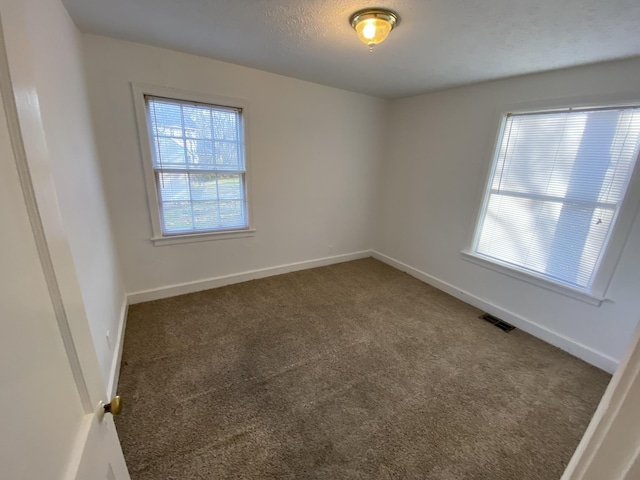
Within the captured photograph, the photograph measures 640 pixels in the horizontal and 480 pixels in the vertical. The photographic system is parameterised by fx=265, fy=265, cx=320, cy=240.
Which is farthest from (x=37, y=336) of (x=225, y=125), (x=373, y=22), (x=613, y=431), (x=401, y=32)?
(x=225, y=125)

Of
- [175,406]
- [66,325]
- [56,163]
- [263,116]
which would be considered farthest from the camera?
[263,116]

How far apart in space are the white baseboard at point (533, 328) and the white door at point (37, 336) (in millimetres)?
3172

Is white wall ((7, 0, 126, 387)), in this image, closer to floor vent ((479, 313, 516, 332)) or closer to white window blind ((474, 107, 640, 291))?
floor vent ((479, 313, 516, 332))

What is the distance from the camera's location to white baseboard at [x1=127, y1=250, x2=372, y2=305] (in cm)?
278

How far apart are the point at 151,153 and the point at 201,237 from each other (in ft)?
3.07

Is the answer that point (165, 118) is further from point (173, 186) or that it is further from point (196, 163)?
point (173, 186)

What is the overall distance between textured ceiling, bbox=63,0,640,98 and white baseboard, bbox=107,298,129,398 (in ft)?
7.37

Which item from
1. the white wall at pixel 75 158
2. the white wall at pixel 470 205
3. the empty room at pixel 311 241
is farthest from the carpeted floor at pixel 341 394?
the white wall at pixel 75 158

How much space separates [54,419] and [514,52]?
2.91 m

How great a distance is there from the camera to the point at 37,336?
0.48 metres

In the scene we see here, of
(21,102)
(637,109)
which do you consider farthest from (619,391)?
(637,109)

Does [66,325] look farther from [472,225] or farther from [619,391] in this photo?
[472,225]

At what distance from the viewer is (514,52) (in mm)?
1912

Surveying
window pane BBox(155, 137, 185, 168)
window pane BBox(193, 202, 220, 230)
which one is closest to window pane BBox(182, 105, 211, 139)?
window pane BBox(155, 137, 185, 168)
